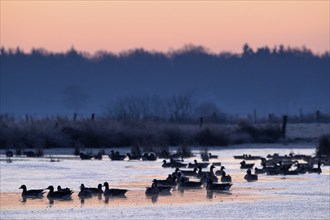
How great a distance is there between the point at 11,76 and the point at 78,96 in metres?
15.7

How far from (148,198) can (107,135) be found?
28098 millimetres

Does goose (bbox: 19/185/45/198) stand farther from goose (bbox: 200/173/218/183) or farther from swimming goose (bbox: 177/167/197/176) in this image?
swimming goose (bbox: 177/167/197/176)

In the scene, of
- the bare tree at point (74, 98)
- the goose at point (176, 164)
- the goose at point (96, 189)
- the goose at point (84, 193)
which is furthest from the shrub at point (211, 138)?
the bare tree at point (74, 98)

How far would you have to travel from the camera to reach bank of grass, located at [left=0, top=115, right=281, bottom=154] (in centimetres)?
5047

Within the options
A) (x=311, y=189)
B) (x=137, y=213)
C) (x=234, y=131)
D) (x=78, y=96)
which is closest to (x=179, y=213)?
(x=137, y=213)

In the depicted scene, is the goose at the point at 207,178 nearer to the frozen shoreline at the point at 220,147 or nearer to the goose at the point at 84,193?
the goose at the point at 84,193

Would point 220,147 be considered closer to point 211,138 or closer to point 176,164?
point 211,138

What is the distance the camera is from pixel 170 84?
19950 cm

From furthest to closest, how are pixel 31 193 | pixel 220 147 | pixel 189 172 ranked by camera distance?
1. pixel 220 147
2. pixel 189 172
3. pixel 31 193

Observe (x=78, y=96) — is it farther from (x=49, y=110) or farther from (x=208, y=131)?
(x=208, y=131)

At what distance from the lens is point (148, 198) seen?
83.6 feet

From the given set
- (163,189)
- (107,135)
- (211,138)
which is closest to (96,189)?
(163,189)

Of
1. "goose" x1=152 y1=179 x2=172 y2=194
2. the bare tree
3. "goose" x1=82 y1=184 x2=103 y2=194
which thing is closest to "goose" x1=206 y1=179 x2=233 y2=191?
"goose" x1=152 y1=179 x2=172 y2=194

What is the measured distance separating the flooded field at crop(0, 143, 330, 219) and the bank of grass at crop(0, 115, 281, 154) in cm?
1328
